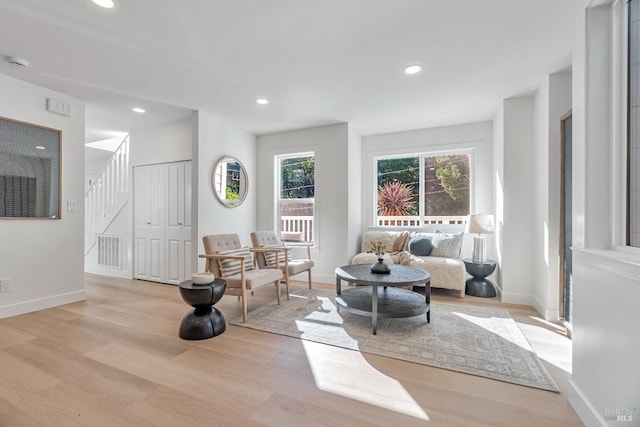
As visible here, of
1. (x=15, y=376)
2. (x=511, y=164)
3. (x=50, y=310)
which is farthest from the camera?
(x=511, y=164)

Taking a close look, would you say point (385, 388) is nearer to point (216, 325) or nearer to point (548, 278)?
point (216, 325)

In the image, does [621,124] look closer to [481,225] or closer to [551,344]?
[551,344]

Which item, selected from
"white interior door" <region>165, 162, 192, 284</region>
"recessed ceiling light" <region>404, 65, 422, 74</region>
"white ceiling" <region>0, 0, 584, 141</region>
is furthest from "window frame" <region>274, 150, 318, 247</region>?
"recessed ceiling light" <region>404, 65, 422, 74</region>

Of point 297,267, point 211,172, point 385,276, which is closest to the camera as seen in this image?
point 385,276

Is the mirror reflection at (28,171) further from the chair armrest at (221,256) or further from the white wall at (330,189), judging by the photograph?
the white wall at (330,189)

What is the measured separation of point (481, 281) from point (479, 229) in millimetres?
710

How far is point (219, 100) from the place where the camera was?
3.64 m

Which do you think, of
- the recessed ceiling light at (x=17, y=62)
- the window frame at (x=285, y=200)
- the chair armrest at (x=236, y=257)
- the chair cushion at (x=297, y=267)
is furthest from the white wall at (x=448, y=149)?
the recessed ceiling light at (x=17, y=62)

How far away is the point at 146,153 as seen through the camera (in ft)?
15.5

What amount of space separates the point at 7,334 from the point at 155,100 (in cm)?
278

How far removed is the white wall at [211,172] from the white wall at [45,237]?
4.47ft

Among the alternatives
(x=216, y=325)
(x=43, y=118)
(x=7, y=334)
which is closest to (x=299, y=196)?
(x=216, y=325)

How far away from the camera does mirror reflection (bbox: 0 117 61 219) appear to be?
2.99 m

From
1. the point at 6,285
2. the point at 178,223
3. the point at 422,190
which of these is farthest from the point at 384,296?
the point at 6,285
